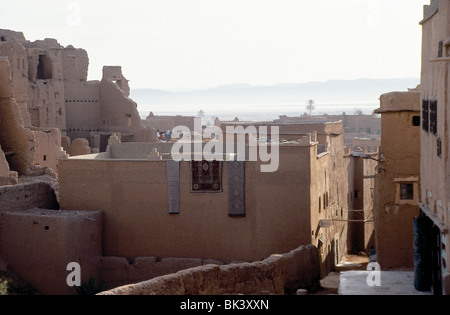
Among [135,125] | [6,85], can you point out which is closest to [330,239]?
[6,85]

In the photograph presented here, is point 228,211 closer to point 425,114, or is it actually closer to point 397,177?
point 397,177

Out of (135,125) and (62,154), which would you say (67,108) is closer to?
(135,125)

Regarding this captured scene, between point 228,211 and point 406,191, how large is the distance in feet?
16.3

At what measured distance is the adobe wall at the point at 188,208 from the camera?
21.0 meters

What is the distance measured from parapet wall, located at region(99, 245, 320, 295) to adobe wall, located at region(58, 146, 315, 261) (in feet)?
5.48

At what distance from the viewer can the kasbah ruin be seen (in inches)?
572

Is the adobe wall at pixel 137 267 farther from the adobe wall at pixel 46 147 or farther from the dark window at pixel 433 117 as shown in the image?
the adobe wall at pixel 46 147

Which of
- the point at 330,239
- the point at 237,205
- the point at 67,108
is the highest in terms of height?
the point at 67,108

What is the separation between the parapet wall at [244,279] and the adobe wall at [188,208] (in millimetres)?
1671

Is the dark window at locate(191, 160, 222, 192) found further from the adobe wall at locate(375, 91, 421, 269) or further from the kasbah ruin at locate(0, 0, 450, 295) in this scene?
the adobe wall at locate(375, 91, 421, 269)

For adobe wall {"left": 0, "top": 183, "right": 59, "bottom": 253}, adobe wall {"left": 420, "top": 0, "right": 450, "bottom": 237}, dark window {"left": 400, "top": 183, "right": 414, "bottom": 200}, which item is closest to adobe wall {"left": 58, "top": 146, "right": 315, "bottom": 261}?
adobe wall {"left": 0, "top": 183, "right": 59, "bottom": 253}

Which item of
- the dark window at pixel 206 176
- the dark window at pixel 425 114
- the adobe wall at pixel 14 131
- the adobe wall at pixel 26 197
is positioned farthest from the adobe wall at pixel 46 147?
the dark window at pixel 425 114
